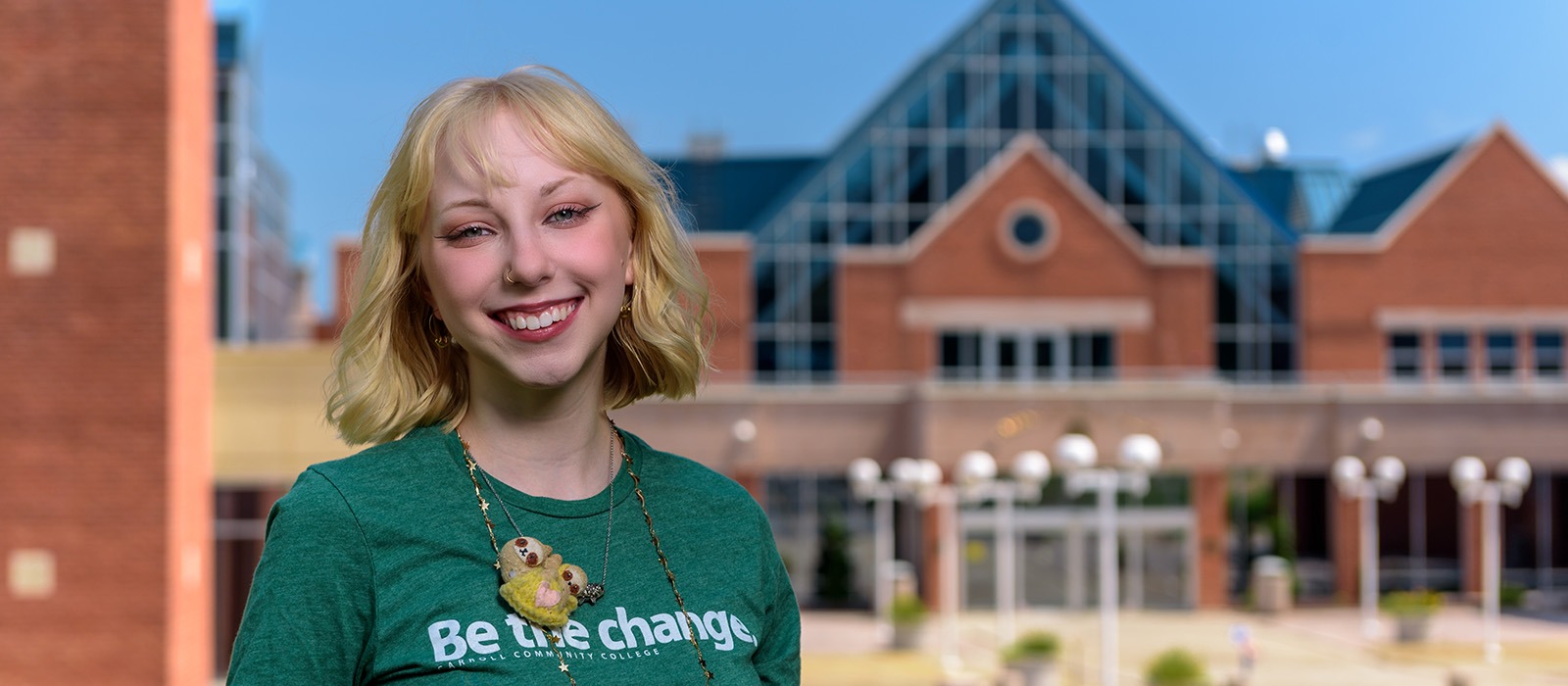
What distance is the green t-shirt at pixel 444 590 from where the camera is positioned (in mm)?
2039

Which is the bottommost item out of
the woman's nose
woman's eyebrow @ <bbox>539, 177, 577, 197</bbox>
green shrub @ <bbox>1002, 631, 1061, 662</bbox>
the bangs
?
green shrub @ <bbox>1002, 631, 1061, 662</bbox>

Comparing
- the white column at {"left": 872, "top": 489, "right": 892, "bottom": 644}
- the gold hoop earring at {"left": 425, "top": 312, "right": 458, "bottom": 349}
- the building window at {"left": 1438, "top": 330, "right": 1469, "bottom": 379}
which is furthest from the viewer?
the building window at {"left": 1438, "top": 330, "right": 1469, "bottom": 379}

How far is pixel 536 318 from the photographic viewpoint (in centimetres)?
222

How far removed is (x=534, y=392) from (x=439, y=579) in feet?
0.92

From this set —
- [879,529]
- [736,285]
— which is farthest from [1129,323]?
[736,285]

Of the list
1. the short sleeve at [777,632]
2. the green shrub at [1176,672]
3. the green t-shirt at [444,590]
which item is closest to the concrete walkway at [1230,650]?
the green shrub at [1176,672]

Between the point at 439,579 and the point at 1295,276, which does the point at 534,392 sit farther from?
the point at 1295,276

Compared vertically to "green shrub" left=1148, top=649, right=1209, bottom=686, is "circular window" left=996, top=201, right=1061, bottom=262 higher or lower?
higher

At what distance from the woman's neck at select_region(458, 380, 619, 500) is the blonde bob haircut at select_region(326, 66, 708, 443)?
6 cm

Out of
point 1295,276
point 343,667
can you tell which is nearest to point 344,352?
point 343,667

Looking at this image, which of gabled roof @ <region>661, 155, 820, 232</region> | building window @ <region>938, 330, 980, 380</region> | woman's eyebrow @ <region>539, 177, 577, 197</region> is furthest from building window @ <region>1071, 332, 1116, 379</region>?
woman's eyebrow @ <region>539, 177, 577, 197</region>

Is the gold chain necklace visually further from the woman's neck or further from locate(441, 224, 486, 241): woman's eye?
locate(441, 224, 486, 241): woman's eye

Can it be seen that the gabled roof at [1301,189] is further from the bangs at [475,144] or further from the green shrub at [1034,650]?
the bangs at [475,144]

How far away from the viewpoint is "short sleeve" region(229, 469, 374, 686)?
203 cm
